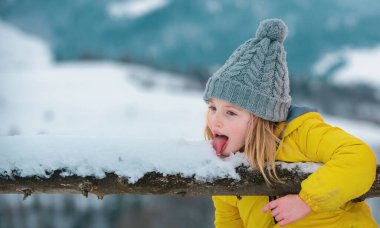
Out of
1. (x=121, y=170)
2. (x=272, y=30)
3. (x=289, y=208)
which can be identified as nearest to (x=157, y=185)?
(x=121, y=170)

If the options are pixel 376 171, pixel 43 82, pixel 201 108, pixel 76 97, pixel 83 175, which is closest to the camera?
pixel 83 175

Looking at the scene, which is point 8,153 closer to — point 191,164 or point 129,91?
point 191,164

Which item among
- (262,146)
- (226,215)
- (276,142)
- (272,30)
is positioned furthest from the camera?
(226,215)

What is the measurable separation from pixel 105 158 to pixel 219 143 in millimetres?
594

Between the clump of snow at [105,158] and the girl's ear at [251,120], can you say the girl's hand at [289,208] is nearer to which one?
the clump of snow at [105,158]

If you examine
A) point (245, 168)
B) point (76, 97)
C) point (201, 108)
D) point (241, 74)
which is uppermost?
point (76, 97)

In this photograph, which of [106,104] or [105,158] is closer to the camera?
[105,158]

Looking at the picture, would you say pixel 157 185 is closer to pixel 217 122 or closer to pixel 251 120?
pixel 217 122

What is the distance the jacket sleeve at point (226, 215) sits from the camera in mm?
2680

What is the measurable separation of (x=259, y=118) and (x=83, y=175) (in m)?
0.95

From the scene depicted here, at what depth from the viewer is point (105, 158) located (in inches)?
80.2

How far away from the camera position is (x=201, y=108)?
11325 cm

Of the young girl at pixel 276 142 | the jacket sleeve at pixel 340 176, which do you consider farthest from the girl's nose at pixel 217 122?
the jacket sleeve at pixel 340 176

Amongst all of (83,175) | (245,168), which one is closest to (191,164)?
(245,168)
